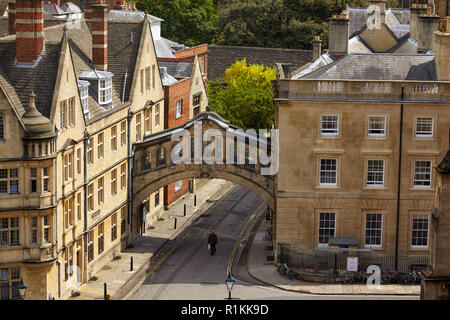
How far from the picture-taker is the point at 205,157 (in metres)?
56.5

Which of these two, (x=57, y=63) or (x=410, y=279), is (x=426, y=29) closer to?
(x=410, y=279)

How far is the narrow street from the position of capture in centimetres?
4853

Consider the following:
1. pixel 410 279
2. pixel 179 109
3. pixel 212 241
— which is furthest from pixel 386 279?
pixel 179 109

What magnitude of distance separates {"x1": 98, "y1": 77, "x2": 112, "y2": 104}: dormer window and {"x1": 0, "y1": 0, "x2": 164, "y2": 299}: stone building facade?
0.06 m

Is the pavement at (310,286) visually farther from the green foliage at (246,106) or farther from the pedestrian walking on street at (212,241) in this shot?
the green foliage at (246,106)

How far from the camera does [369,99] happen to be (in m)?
51.5

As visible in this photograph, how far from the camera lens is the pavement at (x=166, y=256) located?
49.3m

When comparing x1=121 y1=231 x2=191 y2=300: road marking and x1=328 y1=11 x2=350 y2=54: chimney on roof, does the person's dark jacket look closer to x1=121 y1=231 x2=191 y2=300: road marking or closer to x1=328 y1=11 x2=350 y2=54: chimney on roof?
x1=121 y1=231 x2=191 y2=300: road marking

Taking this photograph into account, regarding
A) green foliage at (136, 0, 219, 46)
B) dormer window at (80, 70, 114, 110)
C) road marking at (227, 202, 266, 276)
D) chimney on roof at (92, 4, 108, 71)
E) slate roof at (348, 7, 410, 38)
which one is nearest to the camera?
dormer window at (80, 70, 114, 110)

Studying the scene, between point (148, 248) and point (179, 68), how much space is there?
57.2 ft

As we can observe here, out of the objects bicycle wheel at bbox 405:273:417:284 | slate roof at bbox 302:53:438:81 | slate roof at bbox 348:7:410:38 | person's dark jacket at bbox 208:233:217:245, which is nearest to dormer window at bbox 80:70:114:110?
person's dark jacket at bbox 208:233:217:245

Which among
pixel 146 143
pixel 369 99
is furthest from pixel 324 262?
pixel 146 143

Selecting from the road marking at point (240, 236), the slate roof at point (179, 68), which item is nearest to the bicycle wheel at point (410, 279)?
the road marking at point (240, 236)

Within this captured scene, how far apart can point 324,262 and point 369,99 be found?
9482 mm
